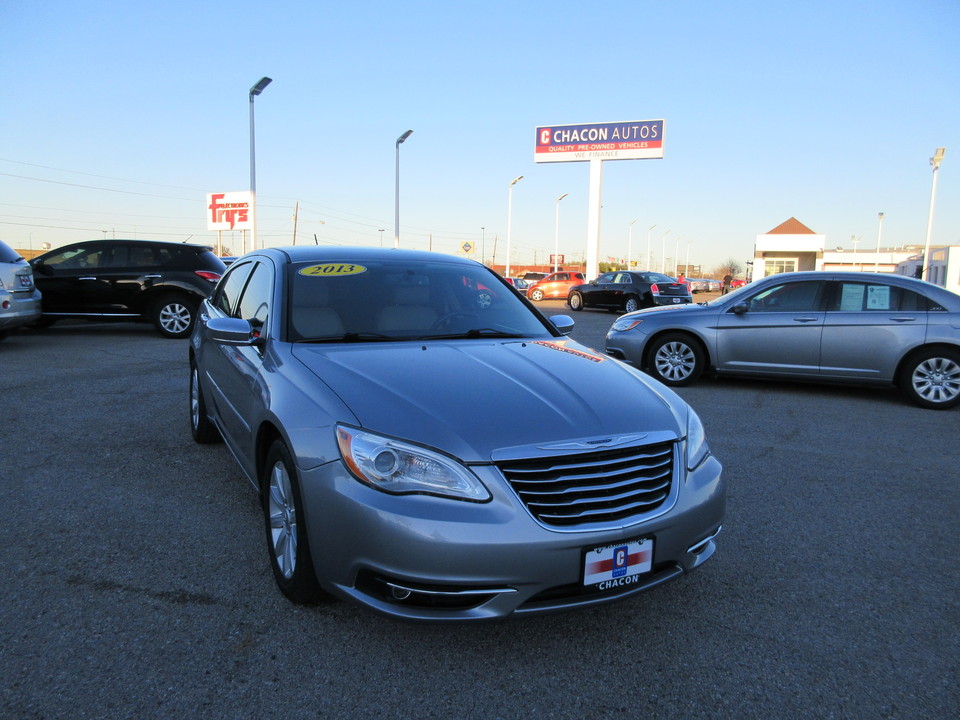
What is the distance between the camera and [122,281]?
11938 millimetres

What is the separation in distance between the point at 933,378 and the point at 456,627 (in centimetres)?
692

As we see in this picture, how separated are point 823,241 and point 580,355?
73.7 meters

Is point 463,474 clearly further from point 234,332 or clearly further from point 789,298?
point 789,298

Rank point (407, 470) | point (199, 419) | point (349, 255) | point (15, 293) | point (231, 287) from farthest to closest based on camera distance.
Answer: point (15, 293)
point (199, 419)
point (231, 287)
point (349, 255)
point (407, 470)

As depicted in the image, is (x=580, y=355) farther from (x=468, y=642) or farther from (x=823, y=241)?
(x=823, y=241)

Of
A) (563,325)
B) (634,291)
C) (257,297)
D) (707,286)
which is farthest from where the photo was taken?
(707,286)

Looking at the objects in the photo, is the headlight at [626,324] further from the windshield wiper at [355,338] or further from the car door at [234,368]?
the windshield wiper at [355,338]

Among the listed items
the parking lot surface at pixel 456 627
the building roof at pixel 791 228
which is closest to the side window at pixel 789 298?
the parking lot surface at pixel 456 627

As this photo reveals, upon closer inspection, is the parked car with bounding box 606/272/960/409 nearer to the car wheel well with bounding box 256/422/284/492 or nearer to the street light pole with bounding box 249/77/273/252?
the car wheel well with bounding box 256/422/284/492

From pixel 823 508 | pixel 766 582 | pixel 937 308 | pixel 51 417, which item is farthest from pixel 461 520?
pixel 937 308

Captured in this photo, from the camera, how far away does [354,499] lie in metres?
2.39

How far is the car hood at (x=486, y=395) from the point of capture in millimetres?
2486

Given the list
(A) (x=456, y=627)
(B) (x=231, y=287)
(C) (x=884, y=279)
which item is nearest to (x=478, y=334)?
(A) (x=456, y=627)

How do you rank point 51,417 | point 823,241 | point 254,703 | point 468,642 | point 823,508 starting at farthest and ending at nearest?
point 823,241
point 51,417
point 823,508
point 468,642
point 254,703
